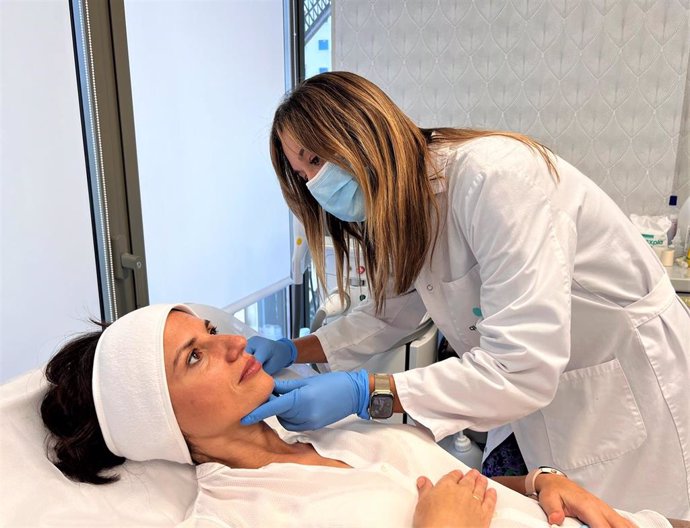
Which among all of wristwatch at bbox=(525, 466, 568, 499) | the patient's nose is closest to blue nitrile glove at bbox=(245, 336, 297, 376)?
the patient's nose

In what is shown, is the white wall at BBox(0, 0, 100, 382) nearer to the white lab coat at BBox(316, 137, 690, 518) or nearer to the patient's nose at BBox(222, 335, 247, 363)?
the patient's nose at BBox(222, 335, 247, 363)

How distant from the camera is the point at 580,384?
1.28 m

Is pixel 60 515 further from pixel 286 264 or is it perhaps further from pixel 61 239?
pixel 286 264

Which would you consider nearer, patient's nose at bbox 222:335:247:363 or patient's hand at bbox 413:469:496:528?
patient's hand at bbox 413:469:496:528

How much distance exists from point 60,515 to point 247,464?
37 cm

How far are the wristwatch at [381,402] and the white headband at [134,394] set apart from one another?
399 mm

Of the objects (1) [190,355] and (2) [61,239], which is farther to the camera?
(2) [61,239]

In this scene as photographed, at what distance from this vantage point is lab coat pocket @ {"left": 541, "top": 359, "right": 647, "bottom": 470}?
125 centimetres

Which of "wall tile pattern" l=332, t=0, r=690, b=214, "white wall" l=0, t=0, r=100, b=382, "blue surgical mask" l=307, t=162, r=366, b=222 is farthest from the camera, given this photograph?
"wall tile pattern" l=332, t=0, r=690, b=214

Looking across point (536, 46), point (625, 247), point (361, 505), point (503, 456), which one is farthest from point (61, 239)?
point (536, 46)

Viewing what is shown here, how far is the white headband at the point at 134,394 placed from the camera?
1084 millimetres

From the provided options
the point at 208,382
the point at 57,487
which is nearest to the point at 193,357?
the point at 208,382

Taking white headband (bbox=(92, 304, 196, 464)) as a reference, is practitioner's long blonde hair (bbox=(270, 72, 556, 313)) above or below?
above

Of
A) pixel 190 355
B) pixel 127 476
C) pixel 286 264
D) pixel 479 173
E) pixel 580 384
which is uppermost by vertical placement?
pixel 479 173
